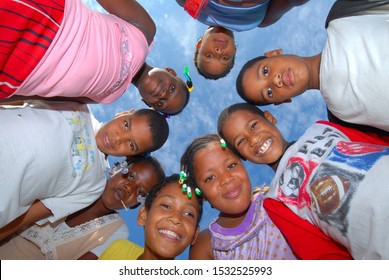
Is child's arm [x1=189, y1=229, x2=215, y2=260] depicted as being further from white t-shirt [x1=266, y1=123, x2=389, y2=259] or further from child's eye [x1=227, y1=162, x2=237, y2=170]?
white t-shirt [x1=266, y1=123, x2=389, y2=259]

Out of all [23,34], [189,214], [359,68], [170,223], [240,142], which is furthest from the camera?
[240,142]

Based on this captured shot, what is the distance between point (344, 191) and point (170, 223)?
1.07m

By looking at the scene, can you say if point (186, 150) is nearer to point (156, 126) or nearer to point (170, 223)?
point (156, 126)

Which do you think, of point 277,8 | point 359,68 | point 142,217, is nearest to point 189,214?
point 142,217

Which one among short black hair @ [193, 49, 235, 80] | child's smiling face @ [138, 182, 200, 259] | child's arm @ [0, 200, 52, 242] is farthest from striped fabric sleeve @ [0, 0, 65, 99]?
short black hair @ [193, 49, 235, 80]

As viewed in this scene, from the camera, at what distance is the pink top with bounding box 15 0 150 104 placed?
1311mm

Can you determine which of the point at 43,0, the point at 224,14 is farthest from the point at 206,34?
the point at 43,0

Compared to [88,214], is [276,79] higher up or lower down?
higher up

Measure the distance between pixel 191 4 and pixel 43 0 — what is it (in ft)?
3.91

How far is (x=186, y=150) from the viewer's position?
258 centimetres

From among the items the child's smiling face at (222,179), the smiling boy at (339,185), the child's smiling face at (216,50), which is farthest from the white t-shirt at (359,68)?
the child's smiling face at (216,50)

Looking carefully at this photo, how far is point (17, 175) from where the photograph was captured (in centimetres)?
152

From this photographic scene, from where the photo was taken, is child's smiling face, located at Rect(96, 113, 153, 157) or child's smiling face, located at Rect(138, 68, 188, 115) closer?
child's smiling face, located at Rect(96, 113, 153, 157)
